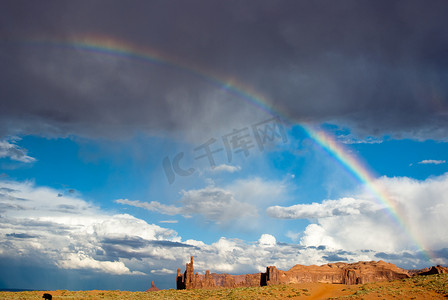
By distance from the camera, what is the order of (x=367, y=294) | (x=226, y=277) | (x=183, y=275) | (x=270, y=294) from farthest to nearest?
(x=226, y=277) < (x=183, y=275) < (x=270, y=294) < (x=367, y=294)

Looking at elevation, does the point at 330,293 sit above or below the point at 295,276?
above

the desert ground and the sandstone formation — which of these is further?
the sandstone formation

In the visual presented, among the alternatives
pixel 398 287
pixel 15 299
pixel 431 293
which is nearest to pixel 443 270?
pixel 398 287

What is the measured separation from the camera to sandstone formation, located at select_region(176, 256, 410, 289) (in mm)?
115569

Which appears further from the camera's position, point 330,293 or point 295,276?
point 295,276

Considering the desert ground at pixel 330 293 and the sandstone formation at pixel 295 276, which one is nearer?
the desert ground at pixel 330 293

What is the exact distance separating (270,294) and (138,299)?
28972 mm

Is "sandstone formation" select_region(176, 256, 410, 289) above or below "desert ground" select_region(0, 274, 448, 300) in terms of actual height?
below

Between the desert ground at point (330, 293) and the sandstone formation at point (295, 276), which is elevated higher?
the desert ground at point (330, 293)

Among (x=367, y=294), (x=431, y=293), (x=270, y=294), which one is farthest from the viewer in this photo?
(x=270, y=294)

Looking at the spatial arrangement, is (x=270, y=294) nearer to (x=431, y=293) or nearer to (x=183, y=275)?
(x=431, y=293)

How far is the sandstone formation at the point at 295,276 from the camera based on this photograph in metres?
116

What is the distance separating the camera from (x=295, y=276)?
135250 mm

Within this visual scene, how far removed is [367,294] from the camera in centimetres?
6438
